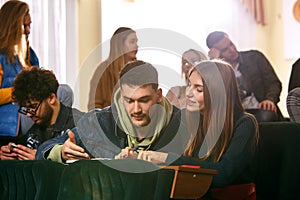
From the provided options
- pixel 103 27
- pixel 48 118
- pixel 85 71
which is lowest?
pixel 48 118

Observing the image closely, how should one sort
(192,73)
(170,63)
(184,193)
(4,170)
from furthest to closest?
(170,63) → (192,73) → (4,170) → (184,193)

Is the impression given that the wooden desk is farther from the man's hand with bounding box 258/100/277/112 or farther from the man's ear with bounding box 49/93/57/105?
the man's ear with bounding box 49/93/57/105

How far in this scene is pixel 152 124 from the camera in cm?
347

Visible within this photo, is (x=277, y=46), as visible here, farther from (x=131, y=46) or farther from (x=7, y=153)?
(x=7, y=153)

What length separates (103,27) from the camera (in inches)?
155

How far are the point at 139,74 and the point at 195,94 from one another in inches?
13.2

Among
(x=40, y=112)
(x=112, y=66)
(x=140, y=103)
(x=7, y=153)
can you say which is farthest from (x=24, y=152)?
(x=140, y=103)

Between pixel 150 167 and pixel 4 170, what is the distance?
0.73 meters

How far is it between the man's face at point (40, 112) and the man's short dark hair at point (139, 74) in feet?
1.63

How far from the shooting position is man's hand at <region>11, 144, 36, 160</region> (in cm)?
390

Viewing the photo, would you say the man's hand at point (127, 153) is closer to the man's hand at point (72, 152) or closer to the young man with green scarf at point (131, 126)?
the young man with green scarf at point (131, 126)

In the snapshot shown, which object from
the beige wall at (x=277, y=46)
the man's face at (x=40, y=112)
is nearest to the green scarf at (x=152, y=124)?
the man's face at (x=40, y=112)

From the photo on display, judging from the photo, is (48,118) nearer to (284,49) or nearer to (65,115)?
(65,115)

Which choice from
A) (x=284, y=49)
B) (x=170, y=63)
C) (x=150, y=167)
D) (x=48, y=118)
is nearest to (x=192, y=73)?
(x=170, y=63)
